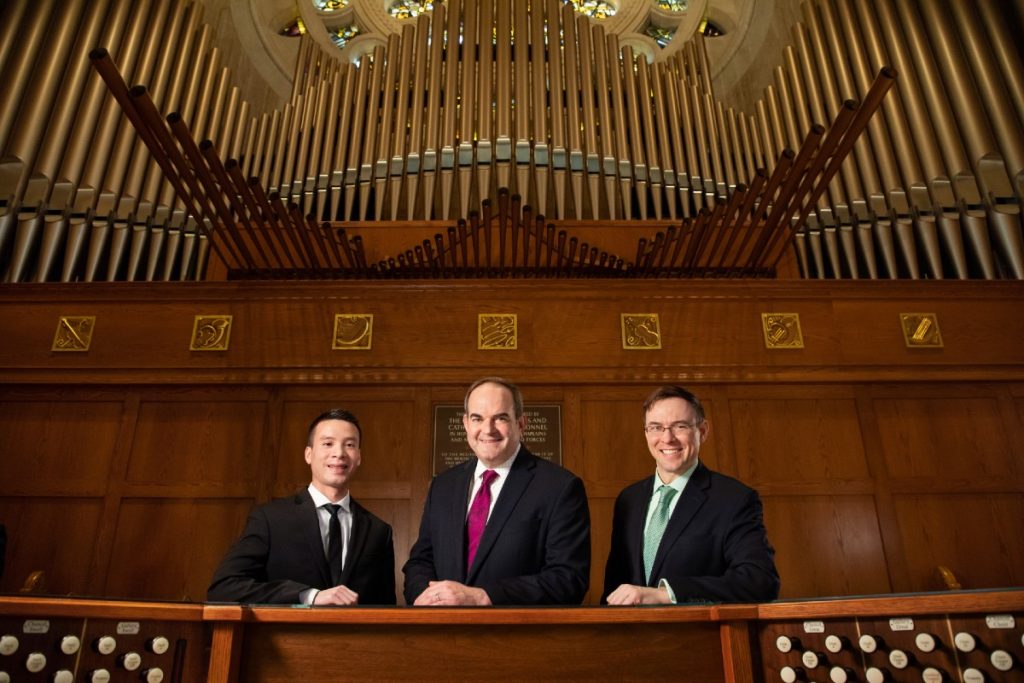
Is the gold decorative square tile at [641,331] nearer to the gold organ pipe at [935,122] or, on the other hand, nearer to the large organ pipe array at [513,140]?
the large organ pipe array at [513,140]

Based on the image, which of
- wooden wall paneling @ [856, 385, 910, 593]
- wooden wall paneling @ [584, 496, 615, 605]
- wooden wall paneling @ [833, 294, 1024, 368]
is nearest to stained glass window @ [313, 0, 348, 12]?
wooden wall paneling @ [833, 294, 1024, 368]

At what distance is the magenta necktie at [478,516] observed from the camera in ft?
8.66

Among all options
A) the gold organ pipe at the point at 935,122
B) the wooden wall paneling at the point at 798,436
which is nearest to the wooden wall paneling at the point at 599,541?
the wooden wall paneling at the point at 798,436

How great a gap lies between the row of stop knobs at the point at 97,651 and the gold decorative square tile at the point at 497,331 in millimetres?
3266

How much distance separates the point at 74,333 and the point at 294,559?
3.26 meters

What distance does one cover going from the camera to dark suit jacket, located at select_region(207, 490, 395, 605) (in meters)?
2.57

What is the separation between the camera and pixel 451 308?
510 centimetres

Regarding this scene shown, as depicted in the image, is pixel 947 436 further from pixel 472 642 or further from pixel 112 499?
pixel 112 499

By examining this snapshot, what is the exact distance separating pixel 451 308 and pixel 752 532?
9.69 ft

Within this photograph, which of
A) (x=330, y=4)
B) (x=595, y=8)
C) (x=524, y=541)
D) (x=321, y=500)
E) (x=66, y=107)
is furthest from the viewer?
(x=595, y=8)

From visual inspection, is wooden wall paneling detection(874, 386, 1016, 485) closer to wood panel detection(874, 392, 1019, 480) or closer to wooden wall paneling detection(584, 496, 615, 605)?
wood panel detection(874, 392, 1019, 480)

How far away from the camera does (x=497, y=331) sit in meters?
5.03

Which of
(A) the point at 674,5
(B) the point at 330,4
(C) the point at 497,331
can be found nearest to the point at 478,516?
(C) the point at 497,331

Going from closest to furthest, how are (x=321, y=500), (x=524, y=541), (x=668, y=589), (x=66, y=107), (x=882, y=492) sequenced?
(x=668, y=589)
(x=524, y=541)
(x=321, y=500)
(x=882, y=492)
(x=66, y=107)
